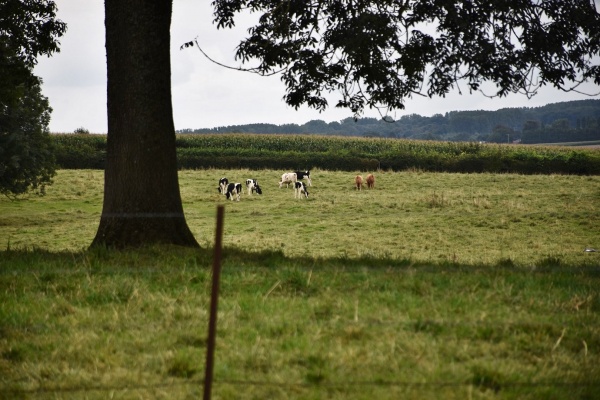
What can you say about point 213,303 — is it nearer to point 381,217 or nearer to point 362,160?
point 381,217

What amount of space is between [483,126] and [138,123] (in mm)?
153781

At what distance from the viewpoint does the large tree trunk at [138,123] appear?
10.9 m

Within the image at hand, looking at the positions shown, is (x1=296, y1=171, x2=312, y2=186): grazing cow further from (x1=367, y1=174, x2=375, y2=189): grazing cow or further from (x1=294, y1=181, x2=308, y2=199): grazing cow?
(x1=294, y1=181, x2=308, y2=199): grazing cow

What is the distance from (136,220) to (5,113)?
79.3 ft

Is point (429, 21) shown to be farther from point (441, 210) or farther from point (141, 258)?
point (441, 210)

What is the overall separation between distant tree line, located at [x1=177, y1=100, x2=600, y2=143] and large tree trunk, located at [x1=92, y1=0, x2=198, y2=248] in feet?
317

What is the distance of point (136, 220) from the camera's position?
10.7 m

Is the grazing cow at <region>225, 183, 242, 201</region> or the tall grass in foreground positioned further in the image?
the grazing cow at <region>225, 183, 242, 201</region>

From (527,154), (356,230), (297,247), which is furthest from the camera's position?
(527,154)

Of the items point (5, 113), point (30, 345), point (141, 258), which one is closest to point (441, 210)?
point (5, 113)

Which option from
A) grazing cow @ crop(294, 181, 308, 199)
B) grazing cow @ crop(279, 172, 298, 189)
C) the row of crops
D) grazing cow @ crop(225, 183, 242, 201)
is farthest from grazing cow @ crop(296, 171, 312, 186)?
the row of crops

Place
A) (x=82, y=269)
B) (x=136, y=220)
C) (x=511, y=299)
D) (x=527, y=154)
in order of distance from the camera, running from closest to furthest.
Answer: (x=511, y=299) < (x=82, y=269) < (x=136, y=220) < (x=527, y=154)

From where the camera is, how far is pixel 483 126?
6186 inches

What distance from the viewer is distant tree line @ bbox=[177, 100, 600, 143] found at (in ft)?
351
